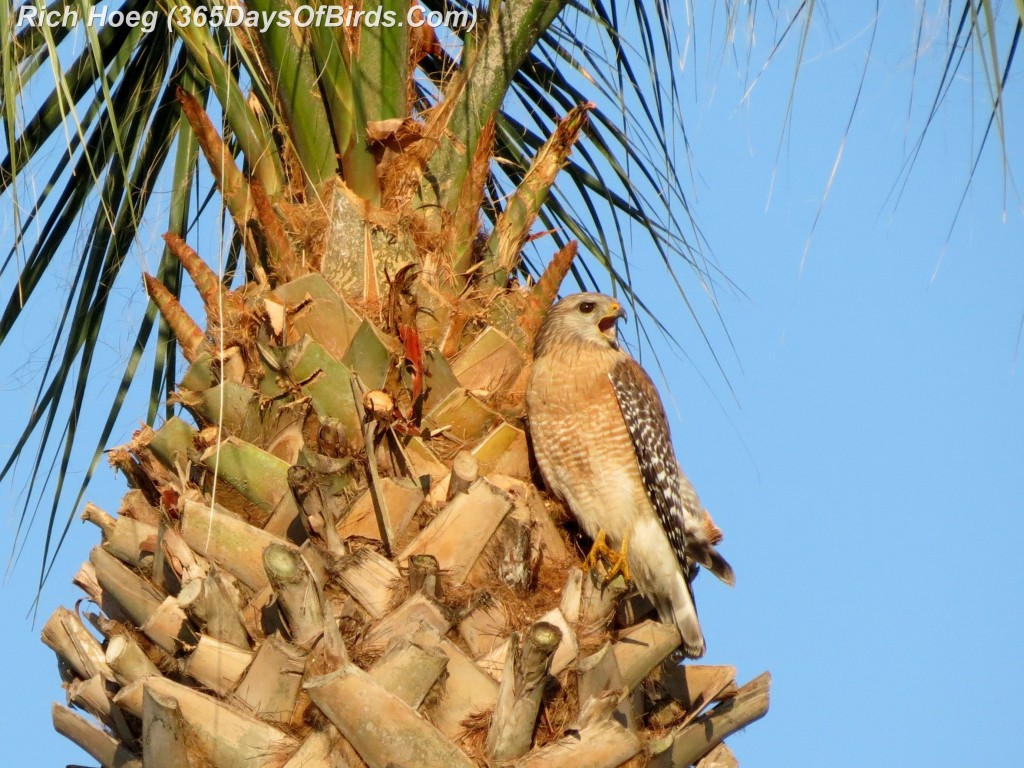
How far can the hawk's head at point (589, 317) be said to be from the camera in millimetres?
5371

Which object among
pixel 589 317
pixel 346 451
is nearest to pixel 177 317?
pixel 346 451

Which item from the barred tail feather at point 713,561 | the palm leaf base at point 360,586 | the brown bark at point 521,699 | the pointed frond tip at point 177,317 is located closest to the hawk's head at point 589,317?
the barred tail feather at point 713,561

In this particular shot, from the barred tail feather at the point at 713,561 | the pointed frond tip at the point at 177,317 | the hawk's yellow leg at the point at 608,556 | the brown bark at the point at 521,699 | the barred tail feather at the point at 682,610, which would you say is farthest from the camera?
the barred tail feather at the point at 713,561

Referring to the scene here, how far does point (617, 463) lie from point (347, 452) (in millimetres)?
1626

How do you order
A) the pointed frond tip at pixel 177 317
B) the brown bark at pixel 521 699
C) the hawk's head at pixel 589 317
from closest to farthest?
the brown bark at pixel 521 699, the pointed frond tip at pixel 177 317, the hawk's head at pixel 589 317

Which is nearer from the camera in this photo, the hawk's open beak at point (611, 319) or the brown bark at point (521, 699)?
the brown bark at point (521, 699)

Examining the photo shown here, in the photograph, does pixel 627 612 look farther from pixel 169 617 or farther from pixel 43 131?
pixel 43 131

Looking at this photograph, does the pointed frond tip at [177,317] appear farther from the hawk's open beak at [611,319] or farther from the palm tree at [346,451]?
the hawk's open beak at [611,319]

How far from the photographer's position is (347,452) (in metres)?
3.57

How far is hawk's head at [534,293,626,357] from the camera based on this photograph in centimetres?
537

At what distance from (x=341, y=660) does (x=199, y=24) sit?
6.51ft

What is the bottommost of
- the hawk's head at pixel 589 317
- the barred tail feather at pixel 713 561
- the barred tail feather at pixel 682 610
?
the barred tail feather at pixel 682 610

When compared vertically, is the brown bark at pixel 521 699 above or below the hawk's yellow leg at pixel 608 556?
below

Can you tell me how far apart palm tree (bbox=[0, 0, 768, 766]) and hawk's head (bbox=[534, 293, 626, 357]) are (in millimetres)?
884
